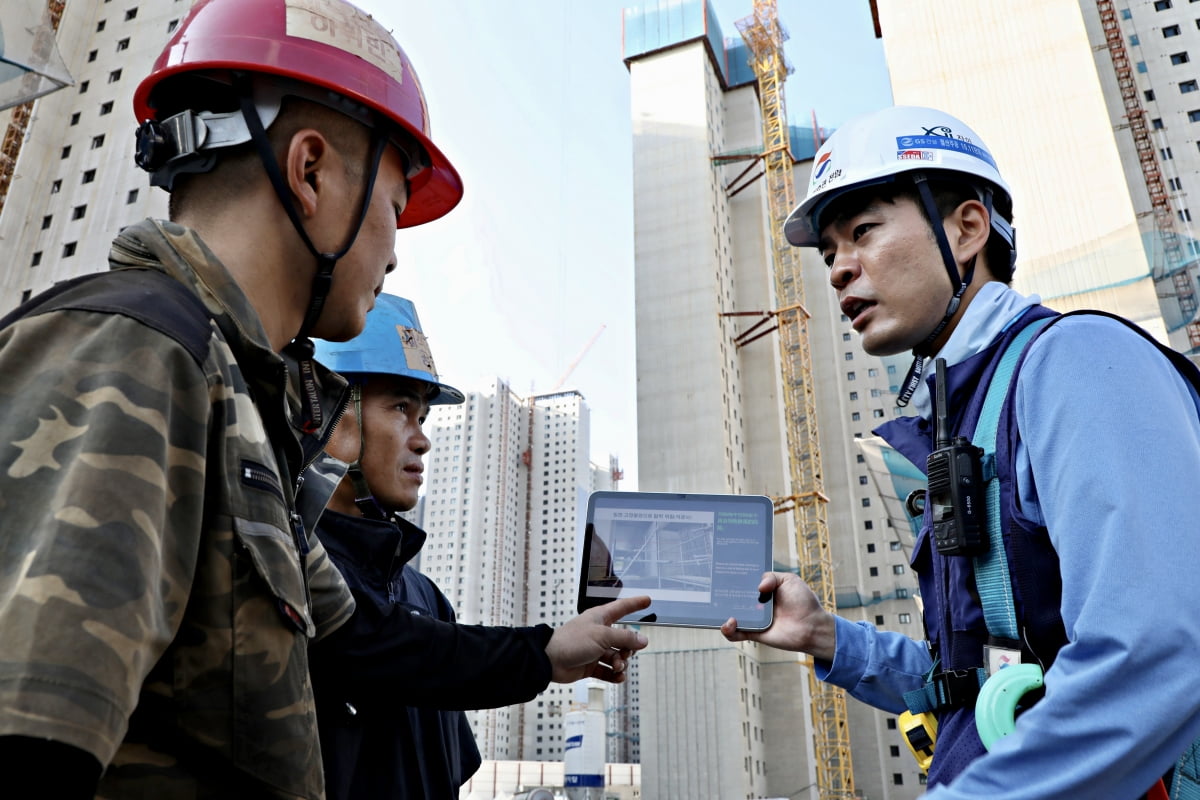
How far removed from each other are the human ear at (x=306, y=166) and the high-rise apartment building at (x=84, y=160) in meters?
32.7

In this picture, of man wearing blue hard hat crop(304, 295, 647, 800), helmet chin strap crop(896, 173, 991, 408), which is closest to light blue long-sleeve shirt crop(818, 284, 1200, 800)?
helmet chin strap crop(896, 173, 991, 408)

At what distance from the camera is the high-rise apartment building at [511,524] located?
83.5 meters

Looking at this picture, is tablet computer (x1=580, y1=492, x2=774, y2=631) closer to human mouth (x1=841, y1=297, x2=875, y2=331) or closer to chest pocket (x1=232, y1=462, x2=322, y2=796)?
human mouth (x1=841, y1=297, x2=875, y2=331)

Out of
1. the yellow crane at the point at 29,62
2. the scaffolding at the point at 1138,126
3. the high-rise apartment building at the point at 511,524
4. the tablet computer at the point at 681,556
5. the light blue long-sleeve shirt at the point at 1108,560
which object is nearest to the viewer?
the light blue long-sleeve shirt at the point at 1108,560

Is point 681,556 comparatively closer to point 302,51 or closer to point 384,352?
point 384,352

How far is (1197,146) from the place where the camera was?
4203 cm

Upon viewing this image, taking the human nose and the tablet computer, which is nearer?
the human nose

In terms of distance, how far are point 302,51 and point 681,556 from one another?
87.9 inches

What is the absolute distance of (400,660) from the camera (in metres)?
3.04

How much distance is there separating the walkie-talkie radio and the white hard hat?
1056 millimetres

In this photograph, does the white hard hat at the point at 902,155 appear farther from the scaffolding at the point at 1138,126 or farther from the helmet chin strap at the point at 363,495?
the scaffolding at the point at 1138,126

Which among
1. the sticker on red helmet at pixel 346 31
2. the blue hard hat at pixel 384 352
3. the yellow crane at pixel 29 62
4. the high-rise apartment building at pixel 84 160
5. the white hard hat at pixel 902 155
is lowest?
the sticker on red helmet at pixel 346 31

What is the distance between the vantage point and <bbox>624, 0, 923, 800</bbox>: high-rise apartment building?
4675 centimetres

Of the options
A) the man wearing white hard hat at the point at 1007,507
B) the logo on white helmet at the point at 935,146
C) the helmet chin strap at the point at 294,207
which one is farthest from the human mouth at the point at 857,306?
the helmet chin strap at the point at 294,207
